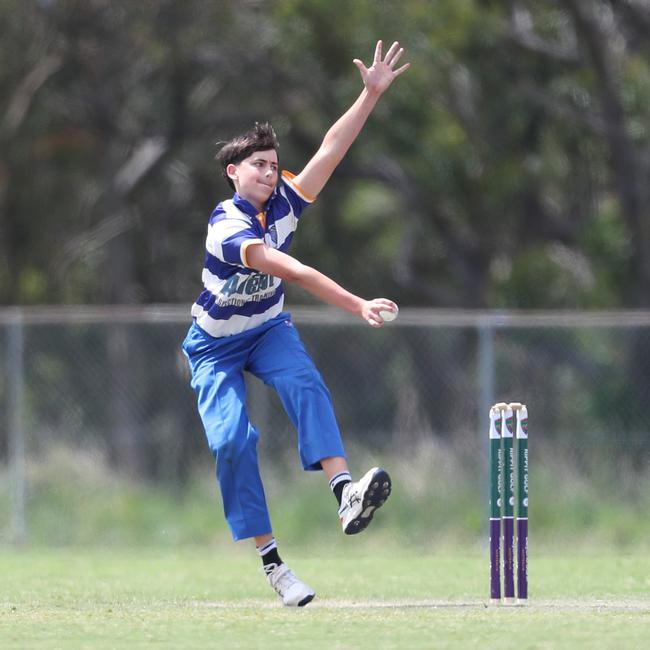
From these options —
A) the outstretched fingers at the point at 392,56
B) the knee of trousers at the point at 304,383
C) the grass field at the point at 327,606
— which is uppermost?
the outstretched fingers at the point at 392,56

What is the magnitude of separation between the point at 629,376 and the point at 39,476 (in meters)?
5.08

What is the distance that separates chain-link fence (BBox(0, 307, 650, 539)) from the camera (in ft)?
43.0

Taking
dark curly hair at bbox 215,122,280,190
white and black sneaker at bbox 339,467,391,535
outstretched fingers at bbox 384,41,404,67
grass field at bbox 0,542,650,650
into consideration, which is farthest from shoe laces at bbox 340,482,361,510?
outstretched fingers at bbox 384,41,404,67

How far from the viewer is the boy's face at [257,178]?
7277 millimetres

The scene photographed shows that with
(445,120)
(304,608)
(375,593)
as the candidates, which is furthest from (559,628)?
(445,120)

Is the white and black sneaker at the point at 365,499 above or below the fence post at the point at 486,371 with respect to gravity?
below

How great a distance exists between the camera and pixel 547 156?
18.5 m

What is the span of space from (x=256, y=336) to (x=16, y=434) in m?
6.08

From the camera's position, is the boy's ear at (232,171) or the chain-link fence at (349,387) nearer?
the boy's ear at (232,171)

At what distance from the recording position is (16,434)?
12938 millimetres

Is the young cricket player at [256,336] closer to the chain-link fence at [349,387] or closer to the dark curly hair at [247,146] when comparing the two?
the dark curly hair at [247,146]

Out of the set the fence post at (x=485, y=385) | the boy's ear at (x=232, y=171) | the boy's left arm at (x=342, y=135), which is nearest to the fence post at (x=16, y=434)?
the fence post at (x=485, y=385)

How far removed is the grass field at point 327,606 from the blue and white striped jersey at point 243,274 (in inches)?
51.9

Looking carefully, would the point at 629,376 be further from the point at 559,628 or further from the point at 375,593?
the point at 559,628
